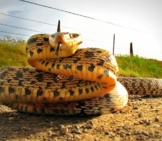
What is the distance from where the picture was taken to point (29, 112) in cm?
516

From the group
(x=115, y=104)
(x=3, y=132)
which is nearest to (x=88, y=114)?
(x=115, y=104)

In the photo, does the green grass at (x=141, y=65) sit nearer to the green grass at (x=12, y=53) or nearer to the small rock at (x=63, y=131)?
the green grass at (x=12, y=53)

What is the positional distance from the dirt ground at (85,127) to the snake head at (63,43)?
37.7 inches

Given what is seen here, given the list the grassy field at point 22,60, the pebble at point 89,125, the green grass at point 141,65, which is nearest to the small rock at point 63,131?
the pebble at point 89,125

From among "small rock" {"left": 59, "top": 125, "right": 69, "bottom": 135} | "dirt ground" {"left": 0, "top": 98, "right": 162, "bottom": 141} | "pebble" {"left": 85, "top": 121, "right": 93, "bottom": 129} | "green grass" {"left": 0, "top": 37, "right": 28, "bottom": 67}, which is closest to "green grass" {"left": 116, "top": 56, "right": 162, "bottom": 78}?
"green grass" {"left": 0, "top": 37, "right": 28, "bottom": 67}

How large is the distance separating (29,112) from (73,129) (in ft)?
3.88

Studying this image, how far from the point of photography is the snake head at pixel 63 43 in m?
4.55

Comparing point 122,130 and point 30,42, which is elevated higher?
point 30,42

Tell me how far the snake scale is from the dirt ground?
0.61 feet

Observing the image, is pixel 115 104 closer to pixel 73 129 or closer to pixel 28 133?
pixel 73 129

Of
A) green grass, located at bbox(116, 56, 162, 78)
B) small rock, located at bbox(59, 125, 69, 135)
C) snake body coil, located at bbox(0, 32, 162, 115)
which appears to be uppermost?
green grass, located at bbox(116, 56, 162, 78)

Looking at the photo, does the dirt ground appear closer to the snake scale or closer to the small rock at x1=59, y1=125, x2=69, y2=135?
the small rock at x1=59, y1=125, x2=69, y2=135

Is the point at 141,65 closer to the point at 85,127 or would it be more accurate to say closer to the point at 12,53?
the point at 12,53

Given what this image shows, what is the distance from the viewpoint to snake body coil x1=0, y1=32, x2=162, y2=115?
453 cm
